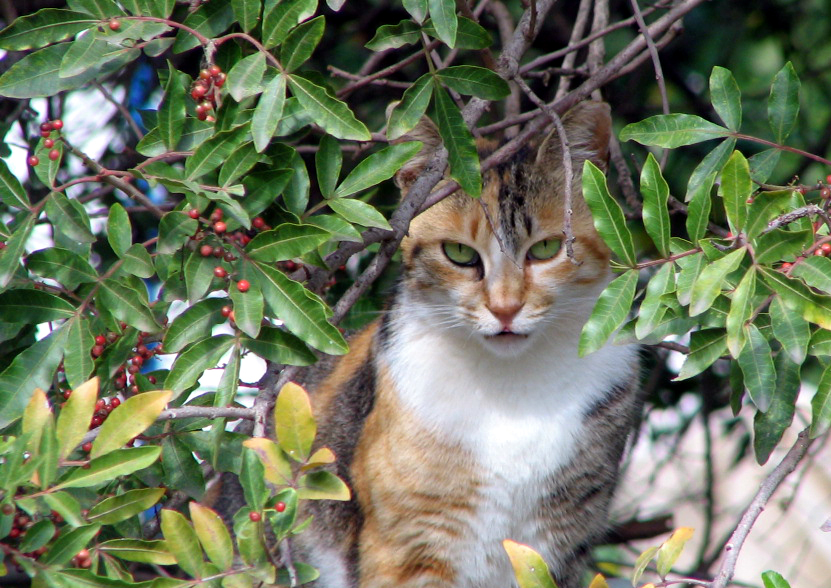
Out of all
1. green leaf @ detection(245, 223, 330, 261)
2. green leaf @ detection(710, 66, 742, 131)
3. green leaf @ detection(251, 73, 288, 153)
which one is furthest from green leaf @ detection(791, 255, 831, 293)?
green leaf @ detection(251, 73, 288, 153)

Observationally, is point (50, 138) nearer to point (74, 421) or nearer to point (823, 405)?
point (74, 421)

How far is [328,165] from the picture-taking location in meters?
1.83

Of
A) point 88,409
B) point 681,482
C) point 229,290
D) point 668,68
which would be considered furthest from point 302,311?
point 681,482

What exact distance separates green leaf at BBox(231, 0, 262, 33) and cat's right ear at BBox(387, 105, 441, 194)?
2.41ft

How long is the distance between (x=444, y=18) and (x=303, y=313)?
603 millimetres

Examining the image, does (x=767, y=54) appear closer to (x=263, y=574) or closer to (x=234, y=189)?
(x=234, y=189)

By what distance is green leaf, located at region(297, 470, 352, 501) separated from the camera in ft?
5.00

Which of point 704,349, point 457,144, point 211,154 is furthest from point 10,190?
point 704,349

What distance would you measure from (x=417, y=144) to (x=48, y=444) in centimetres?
86

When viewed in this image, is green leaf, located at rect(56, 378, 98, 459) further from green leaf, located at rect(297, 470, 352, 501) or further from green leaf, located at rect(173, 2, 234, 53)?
green leaf, located at rect(173, 2, 234, 53)

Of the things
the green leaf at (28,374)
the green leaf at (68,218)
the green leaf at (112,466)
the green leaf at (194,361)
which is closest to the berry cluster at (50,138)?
the green leaf at (68,218)

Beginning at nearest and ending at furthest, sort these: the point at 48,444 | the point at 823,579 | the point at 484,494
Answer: the point at 48,444 < the point at 484,494 < the point at 823,579

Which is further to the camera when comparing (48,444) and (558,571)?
(558,571)

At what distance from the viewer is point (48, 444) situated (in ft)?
4.56
